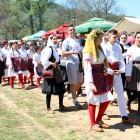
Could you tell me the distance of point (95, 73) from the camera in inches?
144

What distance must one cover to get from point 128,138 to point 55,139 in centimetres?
121

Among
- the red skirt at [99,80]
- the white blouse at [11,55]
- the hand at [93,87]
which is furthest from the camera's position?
the white blouse at [11,55]

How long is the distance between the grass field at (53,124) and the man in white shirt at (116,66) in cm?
33

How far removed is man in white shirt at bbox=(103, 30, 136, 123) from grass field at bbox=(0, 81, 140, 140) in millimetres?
333

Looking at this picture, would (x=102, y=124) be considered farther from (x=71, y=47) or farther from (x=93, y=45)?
(x=71, y=47)

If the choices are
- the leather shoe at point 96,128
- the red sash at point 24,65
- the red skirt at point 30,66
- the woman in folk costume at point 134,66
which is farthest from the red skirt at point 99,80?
the red skirt at point 30,66

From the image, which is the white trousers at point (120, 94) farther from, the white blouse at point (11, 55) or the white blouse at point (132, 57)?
the white blouse at point (11, 55)

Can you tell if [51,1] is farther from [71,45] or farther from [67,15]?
→ [71,45]

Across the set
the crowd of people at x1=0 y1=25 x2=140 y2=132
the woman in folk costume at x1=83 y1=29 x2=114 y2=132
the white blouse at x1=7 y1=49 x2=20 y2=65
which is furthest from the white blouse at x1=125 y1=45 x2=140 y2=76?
the white blouse at x1=7 y1=49 x2=20 y2=65

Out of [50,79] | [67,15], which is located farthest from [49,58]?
[67,15]

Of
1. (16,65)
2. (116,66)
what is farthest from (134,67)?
(16,65)

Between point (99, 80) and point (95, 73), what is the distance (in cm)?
15

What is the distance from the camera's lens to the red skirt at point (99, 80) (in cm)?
364

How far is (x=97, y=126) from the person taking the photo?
12.1 ft
